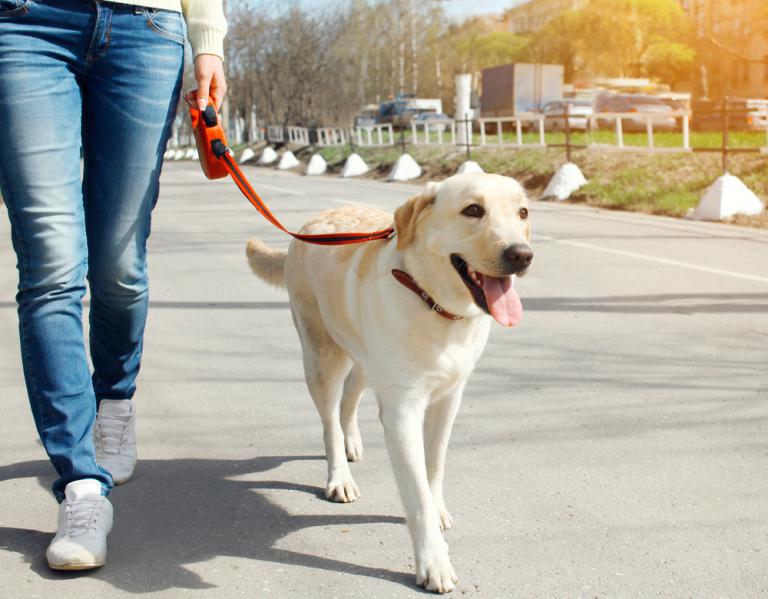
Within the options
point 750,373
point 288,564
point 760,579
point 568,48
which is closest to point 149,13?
point 288,564

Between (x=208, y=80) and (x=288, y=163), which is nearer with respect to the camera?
(x=208, y=80)

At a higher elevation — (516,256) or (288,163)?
(516,256)

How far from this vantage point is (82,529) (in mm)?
2848

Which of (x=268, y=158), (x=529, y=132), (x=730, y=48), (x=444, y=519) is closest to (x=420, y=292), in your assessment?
(x=444, y=519)

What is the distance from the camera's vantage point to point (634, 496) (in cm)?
336

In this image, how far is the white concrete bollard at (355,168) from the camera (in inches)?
1059

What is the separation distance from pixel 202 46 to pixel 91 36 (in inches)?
17.0

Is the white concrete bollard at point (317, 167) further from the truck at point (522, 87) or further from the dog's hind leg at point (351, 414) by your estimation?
the dog's hind leg at point (351, 414)

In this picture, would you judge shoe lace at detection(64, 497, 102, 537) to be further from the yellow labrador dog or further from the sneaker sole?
the yellow labrador dog

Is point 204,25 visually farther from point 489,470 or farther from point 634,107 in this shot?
point 634,107

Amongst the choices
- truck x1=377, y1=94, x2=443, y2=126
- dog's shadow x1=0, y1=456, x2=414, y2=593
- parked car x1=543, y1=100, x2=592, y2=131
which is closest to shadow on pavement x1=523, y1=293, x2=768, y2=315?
dog's shadow x1=0, y1=456, x2=414, y2=593

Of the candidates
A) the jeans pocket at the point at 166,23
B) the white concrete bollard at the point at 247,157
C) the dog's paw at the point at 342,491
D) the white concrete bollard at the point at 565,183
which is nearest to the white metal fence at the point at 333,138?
the white concrete bollard at the point at 247,157

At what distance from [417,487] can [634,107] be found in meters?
27.0

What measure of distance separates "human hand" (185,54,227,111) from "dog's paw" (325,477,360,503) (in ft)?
4.49
